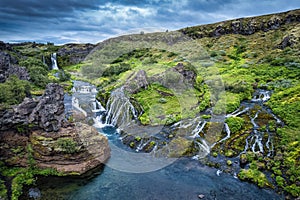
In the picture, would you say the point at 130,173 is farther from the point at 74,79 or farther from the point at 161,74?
the point at 74,79

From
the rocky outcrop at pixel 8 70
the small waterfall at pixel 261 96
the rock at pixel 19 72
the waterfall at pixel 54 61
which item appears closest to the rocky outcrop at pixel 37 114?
the rocky outcrop at pixel 8 70

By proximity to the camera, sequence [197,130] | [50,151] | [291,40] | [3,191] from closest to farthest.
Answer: [3,191] → [50,151] → [197,130] → [291,40]

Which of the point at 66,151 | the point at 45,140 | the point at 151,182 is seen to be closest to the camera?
the point at 151,182

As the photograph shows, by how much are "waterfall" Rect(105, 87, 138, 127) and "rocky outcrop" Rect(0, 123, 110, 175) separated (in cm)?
1181

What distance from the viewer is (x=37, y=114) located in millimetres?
24391

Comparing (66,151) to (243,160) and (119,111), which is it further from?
(243,160)

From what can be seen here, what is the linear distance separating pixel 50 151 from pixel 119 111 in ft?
50.9

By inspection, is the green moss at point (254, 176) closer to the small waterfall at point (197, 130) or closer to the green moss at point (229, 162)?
the green moss at point (229, 162)

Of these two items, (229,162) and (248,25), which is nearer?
(229,162)

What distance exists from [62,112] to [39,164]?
5.93m

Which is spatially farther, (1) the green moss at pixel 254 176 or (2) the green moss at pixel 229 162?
(2) the green moss at pixel 229 162

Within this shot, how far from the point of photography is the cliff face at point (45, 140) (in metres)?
23.0

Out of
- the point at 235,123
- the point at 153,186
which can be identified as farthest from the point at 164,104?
the point at 153,186

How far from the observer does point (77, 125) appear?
1038 inches
